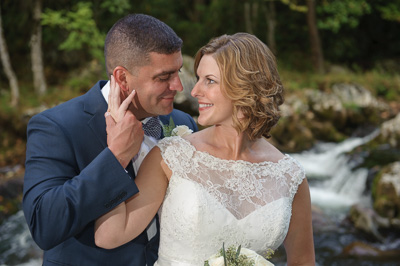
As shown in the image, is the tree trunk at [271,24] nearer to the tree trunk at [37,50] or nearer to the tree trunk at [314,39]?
A: the tree trunk at [314,39]

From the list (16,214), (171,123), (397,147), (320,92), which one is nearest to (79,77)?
(16,214)

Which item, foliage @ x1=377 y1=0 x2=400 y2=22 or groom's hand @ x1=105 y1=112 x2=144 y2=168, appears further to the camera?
foliage @ x1=377 y1=0 x2=400 y2=22

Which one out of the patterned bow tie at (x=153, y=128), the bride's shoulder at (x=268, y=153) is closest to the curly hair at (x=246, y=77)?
the bride's shoulder at (x=268, y=153)

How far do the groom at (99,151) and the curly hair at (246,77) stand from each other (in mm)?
307

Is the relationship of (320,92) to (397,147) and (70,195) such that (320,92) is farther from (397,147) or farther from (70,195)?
(70,195)

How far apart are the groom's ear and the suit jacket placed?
0.43ft

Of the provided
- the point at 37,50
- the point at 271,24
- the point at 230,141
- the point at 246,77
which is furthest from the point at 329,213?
the point at 271,24

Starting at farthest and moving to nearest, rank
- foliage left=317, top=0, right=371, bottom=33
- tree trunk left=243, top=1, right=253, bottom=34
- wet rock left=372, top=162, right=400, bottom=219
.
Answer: tree trunk left=243, top=1, right=253, bottom=34 → foliage left=317, top=0, right=371, bottom=33 → wet rock left=372, top=162, right=400, bottom=219

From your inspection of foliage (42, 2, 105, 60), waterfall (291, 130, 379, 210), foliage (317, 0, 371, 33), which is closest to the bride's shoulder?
waterfall (291, 130, 379, 210)

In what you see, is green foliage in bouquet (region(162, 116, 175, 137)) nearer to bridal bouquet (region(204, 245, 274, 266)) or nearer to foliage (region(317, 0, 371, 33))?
bridal bouquet (region(204, 245, 274, 266))

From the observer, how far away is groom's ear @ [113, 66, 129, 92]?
2.75 metres

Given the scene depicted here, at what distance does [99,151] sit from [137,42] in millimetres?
670

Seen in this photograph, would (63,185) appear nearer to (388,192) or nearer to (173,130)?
(173,130)

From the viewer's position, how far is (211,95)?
8.79 feet
